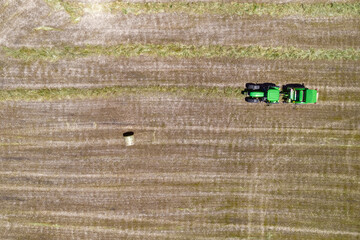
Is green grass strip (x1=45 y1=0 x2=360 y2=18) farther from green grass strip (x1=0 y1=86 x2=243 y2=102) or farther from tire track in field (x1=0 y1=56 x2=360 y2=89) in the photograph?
green grass strip (x1=0 y1=86 x2=243 y2=102)

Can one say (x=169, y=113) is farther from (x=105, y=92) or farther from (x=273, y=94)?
(x=273, y=94)

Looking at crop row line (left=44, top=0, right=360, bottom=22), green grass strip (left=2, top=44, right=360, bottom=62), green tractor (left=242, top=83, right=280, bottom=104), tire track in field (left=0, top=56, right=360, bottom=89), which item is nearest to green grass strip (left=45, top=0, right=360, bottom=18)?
crop row line (left=44, top=0, right=360, bottom=22)

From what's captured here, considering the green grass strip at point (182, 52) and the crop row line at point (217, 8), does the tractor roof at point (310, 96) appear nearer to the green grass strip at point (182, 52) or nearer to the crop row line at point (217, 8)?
the green grass strip at point (182, 52)

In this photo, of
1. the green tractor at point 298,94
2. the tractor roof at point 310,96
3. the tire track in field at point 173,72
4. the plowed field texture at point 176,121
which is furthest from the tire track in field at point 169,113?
the tire track in field at point 173,72

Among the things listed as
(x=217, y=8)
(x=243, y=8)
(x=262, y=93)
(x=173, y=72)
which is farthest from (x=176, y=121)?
(x=243, y=8)

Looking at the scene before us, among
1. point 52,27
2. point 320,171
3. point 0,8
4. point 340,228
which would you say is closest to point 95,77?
point 52,27
